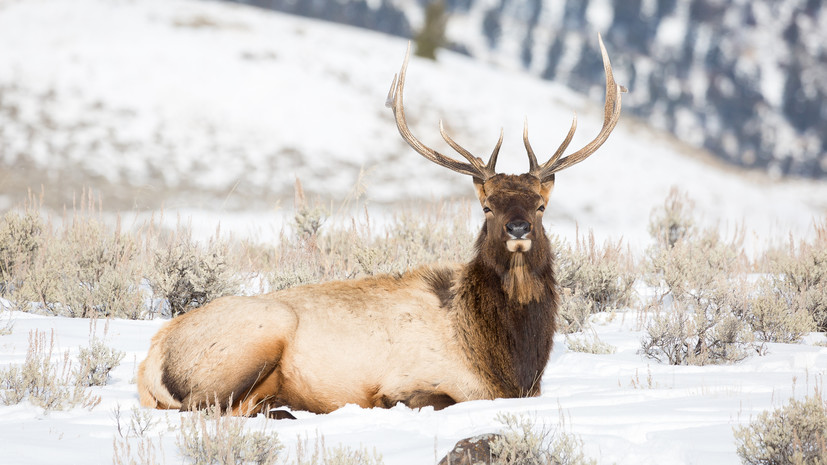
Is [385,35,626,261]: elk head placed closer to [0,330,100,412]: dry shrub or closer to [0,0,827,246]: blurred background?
[0,330,100,412]: dry shrub

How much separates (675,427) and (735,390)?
0.97m

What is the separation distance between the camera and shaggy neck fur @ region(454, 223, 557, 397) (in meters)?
→ 4.97

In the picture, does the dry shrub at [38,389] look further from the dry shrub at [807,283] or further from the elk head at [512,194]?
the dry shrub at [807,283]

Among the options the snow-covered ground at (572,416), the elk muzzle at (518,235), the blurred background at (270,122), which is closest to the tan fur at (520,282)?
the elk muzzle at (518,235)

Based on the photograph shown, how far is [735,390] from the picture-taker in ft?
15.1

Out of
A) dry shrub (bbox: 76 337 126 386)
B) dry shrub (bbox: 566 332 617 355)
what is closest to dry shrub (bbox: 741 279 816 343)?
dry shrub (bbox: 566 332 617 355)

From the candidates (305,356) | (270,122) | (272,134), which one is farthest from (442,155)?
(270,122)

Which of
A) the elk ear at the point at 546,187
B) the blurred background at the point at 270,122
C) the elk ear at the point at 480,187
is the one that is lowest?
the blurred background at the point at 270,122

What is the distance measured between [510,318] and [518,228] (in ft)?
2.10

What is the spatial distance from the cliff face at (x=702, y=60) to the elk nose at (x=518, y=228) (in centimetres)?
6937

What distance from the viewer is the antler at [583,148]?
5.52 m

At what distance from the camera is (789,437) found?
11.0 feet

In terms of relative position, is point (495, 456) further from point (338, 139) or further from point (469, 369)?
point (338, 139)

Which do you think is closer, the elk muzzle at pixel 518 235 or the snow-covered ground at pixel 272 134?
the elk muzzle at pixel 518 235
